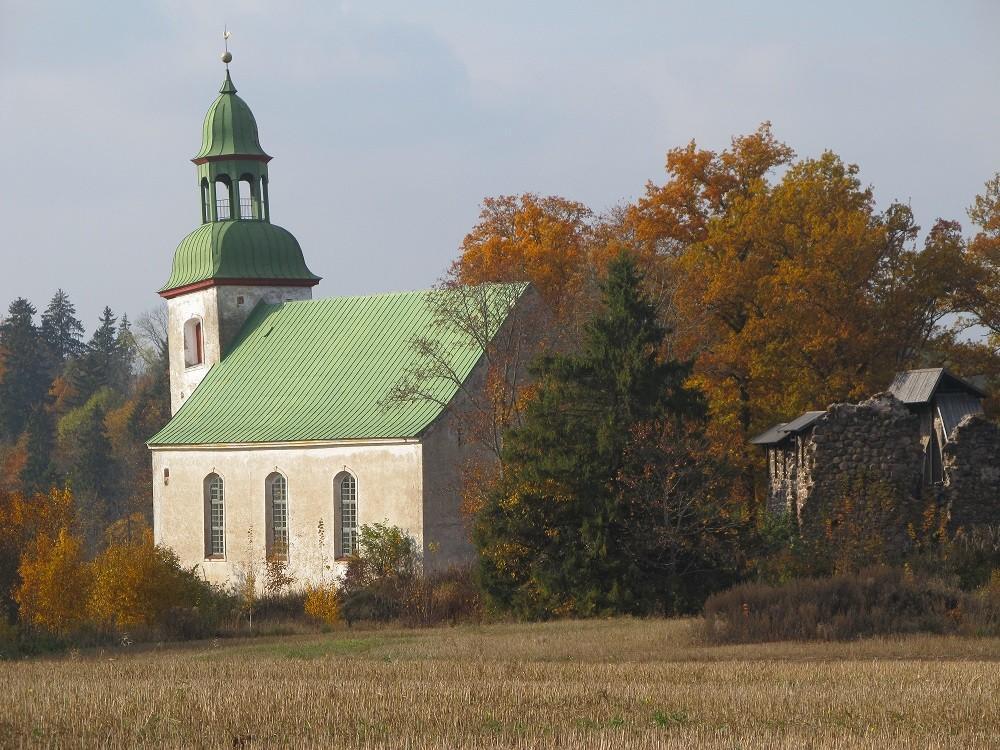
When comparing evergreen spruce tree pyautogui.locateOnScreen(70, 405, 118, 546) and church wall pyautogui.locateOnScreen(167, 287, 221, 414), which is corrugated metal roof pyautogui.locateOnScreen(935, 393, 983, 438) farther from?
evergreen spruce tree pyautogui.locateOnScreen(70, 405, 118, 546)

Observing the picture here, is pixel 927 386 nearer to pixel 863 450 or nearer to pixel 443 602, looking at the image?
A: pixel 863 450

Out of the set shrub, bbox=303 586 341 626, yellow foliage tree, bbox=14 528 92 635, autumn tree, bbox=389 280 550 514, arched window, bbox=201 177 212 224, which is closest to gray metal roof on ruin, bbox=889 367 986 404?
autumn tree, bbox=389 280 550 514

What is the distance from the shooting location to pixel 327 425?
43.7 meters

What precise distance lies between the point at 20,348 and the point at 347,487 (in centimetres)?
6157

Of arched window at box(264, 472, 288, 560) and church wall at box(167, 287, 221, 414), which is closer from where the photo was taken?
arched window at box(264, 472, 288, 560)

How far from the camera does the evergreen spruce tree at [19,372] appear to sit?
319 ft

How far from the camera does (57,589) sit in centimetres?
3559

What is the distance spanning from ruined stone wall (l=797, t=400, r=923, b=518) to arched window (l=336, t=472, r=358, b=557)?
568 inches

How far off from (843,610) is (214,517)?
2563 cm

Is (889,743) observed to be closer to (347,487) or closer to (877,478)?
(877,478)

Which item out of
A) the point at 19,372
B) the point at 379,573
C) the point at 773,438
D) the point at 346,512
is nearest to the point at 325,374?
the point at 346,512

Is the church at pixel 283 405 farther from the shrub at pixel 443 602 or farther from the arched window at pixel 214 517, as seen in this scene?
the shrub at pixel 443 602

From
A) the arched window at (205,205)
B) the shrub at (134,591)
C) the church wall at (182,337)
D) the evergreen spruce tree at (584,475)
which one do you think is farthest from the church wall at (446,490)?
the arched window at (205,205)

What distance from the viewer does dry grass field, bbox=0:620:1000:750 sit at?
561 inches
